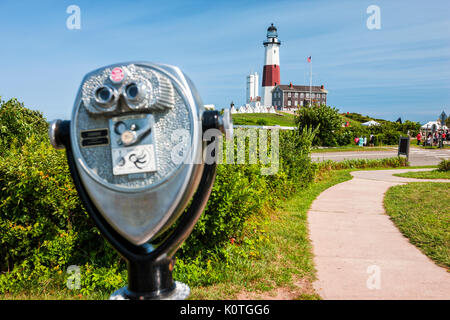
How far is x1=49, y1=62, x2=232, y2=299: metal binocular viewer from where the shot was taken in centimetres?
164

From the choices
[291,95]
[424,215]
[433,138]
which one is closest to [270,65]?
[291,95]

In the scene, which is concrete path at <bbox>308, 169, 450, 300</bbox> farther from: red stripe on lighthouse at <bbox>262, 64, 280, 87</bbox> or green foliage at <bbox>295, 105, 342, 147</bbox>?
red stripe on lighthouse at <bbox>262, 64, 280, 87</bbox>

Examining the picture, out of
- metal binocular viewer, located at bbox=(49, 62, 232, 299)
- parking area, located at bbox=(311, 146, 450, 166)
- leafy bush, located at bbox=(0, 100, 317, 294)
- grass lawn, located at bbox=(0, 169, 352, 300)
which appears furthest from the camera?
parking area, located at bbox=(311, 146, 450, 166)

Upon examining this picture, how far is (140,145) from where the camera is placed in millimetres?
1646

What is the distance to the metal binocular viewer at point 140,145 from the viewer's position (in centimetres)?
164

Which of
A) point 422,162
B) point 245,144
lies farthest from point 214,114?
point 422,162

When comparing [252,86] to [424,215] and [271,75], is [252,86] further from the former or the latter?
[424,215]

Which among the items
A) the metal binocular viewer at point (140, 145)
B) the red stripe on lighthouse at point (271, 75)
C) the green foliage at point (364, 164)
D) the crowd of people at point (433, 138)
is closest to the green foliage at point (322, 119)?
the crowd of people at point (433, 138)

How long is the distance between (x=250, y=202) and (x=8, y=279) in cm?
239

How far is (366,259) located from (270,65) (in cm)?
7145

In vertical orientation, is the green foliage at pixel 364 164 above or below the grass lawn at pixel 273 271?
above

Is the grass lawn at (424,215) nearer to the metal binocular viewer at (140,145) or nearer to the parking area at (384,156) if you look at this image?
the metal binocular viewer at (140,145)

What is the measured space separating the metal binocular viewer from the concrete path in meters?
2.32

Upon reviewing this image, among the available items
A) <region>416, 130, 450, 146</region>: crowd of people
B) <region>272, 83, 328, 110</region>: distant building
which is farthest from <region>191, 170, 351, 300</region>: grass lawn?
<region>272, 83, 328, 110</region>: distant building
